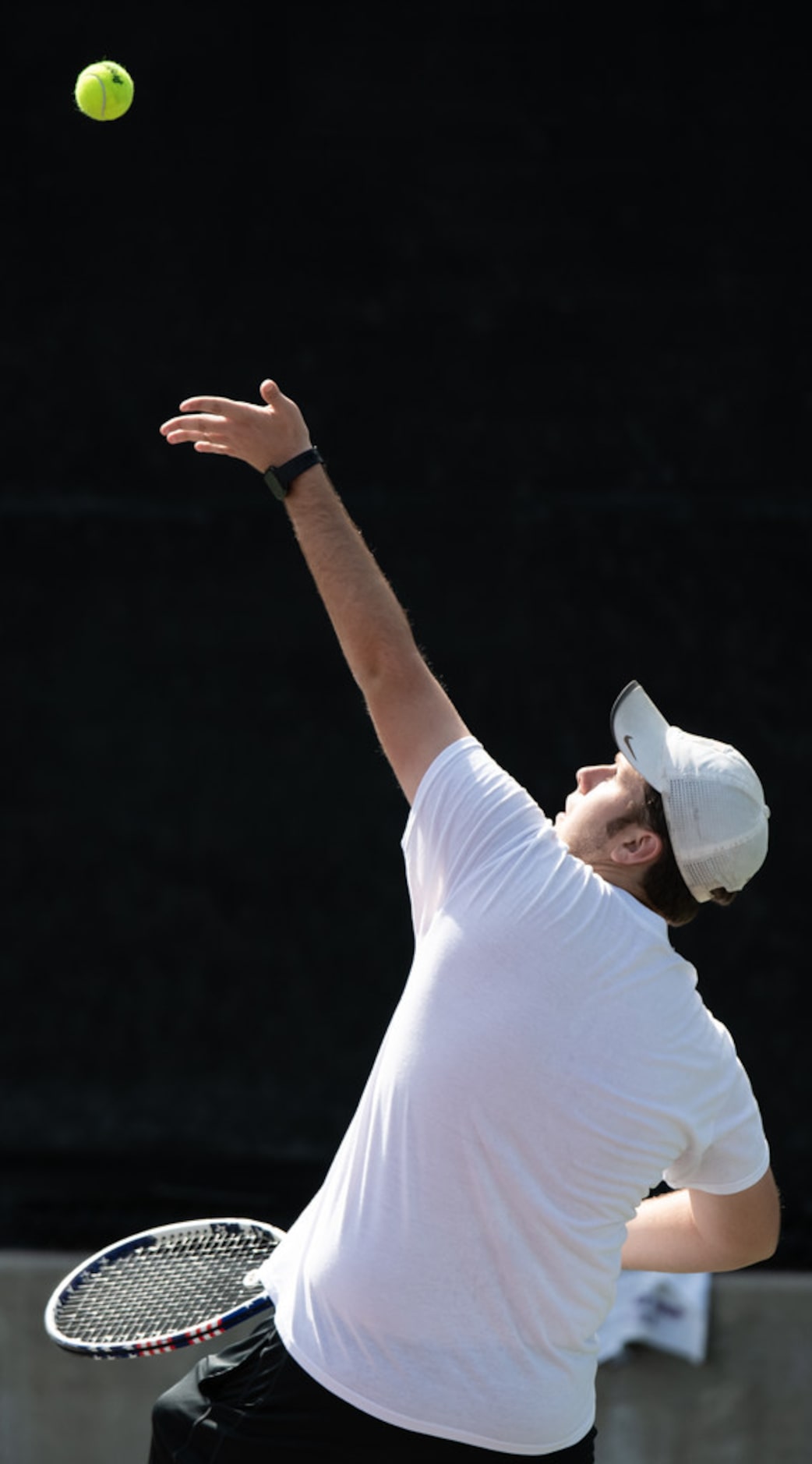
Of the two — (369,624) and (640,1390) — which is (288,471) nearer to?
(369,624)

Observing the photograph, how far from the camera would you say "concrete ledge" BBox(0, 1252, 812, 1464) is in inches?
170

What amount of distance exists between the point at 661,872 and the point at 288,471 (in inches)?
26.2

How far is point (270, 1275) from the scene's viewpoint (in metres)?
2.42

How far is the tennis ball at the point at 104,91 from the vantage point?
3545 millimetres

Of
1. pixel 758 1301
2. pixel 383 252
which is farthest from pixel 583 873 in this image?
pixel 383 252

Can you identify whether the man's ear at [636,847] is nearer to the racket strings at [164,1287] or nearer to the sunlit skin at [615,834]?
the sunlit skin at [615,834]

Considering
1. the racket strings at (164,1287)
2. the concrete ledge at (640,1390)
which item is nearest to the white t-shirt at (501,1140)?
the racket strings at (164,1287)

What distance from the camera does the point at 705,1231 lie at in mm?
2488

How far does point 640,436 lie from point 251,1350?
2.87 metres

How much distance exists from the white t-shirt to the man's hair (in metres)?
0.07

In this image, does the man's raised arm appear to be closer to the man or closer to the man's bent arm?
the man

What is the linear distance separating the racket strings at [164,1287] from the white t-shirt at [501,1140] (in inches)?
26.9

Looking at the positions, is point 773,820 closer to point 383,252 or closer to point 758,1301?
point 758,1301

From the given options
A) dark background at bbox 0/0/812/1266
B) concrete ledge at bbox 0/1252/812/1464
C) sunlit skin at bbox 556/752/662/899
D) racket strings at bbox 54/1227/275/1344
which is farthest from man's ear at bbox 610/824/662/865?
dark background at bbox 0/0/812/1266
